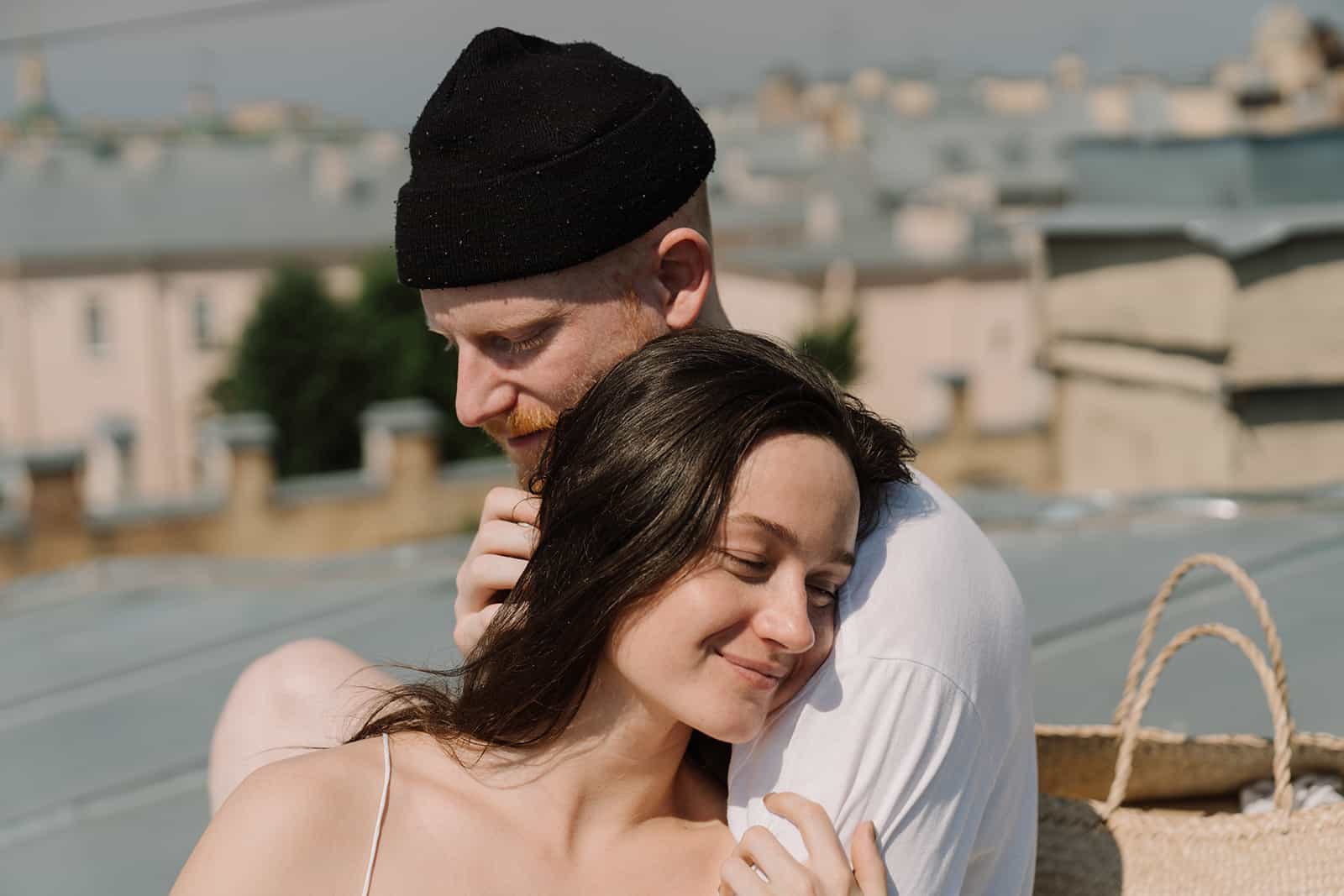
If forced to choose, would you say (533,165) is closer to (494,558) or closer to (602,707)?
(494,558)

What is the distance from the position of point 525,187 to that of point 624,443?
0.36 meters

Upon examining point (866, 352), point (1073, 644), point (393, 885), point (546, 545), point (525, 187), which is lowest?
point (866, 352)

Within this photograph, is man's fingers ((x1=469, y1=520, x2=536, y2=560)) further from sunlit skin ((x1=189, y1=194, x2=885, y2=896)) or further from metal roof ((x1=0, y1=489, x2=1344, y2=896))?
metal roof ((x1=0, y1=489, x2=1344, y2=896))

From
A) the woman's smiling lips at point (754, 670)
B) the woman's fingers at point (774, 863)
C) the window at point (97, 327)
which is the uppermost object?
the woman's smiling lips at point (754, 670)

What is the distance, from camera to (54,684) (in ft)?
12.3

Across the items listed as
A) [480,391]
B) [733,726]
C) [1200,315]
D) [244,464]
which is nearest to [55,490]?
[244,464]

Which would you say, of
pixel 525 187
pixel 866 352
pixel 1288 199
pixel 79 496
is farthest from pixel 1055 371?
pixel 866 352

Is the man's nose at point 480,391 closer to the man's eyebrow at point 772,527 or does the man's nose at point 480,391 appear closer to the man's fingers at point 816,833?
the man's eyebrow at point 772,527

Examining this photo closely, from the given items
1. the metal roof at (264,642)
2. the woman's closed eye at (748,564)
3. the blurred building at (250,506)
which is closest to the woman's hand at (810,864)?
the woman's closed eye at (748,564)

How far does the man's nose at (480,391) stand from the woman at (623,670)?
0.17 meters

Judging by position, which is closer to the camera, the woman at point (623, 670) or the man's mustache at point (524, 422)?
the woman at point (623, 670)

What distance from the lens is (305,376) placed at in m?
28.6

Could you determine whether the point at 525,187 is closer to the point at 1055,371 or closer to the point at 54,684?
the point at 54,684

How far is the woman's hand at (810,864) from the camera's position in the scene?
1.38m
